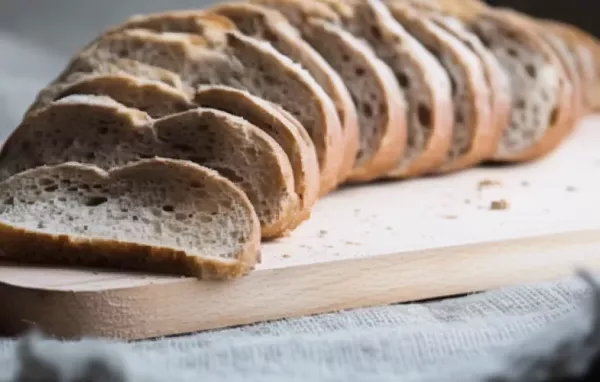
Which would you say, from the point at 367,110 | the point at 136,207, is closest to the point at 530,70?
the point at 367,110

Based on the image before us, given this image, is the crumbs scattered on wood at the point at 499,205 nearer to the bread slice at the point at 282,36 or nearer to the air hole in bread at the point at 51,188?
the bread slice at the point at 282,36

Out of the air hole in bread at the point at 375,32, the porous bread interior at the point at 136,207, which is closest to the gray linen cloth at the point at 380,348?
the porous bread interior at the point at 136,207

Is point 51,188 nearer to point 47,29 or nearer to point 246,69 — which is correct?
point 246,69

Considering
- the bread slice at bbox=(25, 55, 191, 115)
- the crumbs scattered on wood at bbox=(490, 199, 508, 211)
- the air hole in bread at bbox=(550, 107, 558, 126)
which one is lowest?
the crumbs scattered on wood at bbox=(490, 199, 508, 211)

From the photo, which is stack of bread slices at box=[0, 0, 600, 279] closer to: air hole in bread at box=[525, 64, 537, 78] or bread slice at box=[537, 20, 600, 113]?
air hole in bread at box=[525, 64, 537, 78]

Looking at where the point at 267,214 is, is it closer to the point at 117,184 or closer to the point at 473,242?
the point at 117,184

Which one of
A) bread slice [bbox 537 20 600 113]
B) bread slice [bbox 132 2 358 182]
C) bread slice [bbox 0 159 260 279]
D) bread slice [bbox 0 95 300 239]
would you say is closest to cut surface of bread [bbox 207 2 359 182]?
bread slice [bbox 132 2 358 182]
